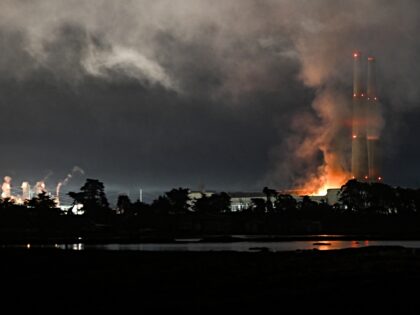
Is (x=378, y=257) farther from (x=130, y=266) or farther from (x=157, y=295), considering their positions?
(x=157, y=295)

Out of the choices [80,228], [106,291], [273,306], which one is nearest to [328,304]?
[273,306]

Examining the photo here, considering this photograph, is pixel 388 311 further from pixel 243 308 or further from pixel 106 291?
pixel 106 291

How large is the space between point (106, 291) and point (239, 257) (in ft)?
111

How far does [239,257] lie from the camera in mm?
82188

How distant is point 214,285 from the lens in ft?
173

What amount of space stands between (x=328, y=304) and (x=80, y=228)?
159 m

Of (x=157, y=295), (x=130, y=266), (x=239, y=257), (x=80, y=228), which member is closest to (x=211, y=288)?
(x=157, y=295)

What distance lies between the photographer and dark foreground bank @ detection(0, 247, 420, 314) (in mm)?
42750

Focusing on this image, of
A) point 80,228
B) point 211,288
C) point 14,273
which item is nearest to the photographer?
point 211,288

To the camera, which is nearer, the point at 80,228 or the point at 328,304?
the point at 328,304

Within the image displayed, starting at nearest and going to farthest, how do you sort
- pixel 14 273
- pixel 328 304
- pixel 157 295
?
pixel 328 304 < pixel 157 295 < pixel 14 273

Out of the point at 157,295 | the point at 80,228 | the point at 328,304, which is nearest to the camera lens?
the point at 328,304

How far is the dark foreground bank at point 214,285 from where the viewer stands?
42750 millimetres

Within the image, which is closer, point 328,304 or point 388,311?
point 388,311
